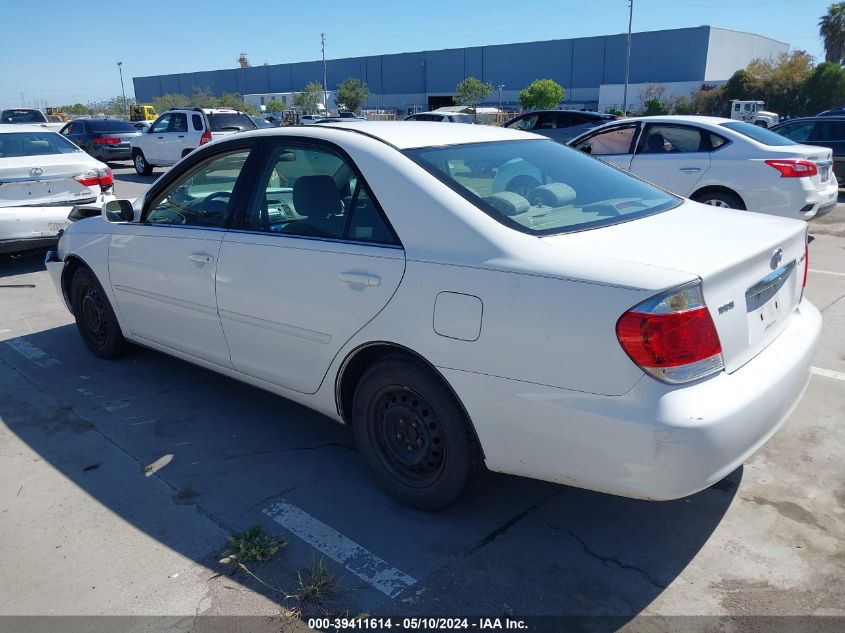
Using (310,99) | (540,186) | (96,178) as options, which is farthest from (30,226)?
(310,99)

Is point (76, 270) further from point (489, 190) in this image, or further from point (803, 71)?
point (803, 71)

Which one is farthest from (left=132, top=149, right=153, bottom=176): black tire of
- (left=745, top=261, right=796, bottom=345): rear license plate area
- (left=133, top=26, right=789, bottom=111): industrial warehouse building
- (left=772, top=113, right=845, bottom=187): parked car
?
(left=133, top=26, right=789, bottom=111): industrial warehouse building

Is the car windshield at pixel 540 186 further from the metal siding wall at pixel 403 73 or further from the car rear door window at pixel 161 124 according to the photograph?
the metal siding wall at pixel 403 73

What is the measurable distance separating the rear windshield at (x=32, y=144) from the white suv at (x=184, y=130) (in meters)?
7.94

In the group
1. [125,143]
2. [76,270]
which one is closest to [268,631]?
[76,270]

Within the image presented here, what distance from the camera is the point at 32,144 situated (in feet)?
27.6

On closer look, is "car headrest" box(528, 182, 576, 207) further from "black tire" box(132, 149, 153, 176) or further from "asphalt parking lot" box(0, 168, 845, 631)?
"black tire" box(132, 149, 153, 176)

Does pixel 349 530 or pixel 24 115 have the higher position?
pixel 24 115

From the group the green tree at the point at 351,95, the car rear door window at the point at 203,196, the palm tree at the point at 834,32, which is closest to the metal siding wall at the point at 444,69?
the green tree at the point at 351,95

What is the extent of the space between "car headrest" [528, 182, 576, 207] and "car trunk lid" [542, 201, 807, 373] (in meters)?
0.34

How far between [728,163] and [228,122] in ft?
42.0

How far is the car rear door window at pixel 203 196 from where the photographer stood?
3.86 metres

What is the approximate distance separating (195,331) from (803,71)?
51.9 meters

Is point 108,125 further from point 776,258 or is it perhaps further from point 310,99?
point 310,99
